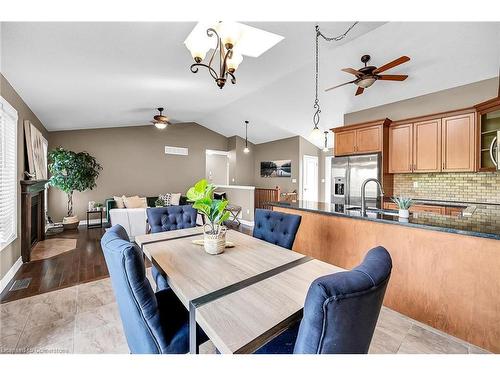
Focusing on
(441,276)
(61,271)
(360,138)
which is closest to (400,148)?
(360,138)

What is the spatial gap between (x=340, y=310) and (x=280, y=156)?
7.17 meters

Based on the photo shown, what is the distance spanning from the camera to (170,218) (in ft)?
8.20

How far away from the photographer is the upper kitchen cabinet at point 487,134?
3.11 m

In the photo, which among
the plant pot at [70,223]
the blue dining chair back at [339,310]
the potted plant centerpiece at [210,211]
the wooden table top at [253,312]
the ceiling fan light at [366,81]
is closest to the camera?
the blue dining chair back at [339,310]

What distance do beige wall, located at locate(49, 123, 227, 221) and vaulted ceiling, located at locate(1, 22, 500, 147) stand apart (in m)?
0.75

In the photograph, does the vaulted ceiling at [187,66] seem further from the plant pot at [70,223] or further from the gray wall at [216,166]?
the gray wall at [216,166]

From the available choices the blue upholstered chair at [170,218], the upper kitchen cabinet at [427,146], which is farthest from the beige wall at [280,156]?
the blue upholstered chair at [170,218]

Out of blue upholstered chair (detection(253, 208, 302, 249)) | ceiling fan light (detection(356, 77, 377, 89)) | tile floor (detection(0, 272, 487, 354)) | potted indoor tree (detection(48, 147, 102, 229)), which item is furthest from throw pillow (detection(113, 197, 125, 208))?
ceiling fan light (detection(356, 77, 377, 89))

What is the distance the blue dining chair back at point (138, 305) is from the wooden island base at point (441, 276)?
5.98 ft
